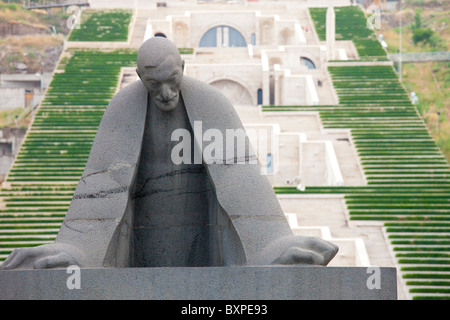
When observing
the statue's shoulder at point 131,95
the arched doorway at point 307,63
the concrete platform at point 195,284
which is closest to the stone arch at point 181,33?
the arched doorway at point 307,63

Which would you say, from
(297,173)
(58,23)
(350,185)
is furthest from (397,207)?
(58,23)

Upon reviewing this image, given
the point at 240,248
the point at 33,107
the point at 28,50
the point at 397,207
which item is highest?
the point at 28,50

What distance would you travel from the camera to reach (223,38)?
174 ft

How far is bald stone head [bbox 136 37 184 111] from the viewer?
694 cm

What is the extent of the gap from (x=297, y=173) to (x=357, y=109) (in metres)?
5.32

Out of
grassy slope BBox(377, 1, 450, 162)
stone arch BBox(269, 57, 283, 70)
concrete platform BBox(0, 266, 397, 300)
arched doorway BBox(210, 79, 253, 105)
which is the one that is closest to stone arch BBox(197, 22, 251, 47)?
grassy slope BBox(377, 1, 450, 162)

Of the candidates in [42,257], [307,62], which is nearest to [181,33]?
[307,62]

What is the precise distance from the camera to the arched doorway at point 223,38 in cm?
5278

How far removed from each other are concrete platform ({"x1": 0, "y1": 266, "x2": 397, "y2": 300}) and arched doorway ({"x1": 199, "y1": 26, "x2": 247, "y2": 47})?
46.7 meters

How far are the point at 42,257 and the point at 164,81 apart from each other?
1423 mm

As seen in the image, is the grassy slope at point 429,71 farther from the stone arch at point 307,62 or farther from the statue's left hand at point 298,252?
the statue's left hand at point 298,252

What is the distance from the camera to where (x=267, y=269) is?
6.25m

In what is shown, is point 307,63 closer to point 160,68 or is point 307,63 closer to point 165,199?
point 165,199

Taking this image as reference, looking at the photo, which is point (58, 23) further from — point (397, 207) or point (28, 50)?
point (397, 207)
